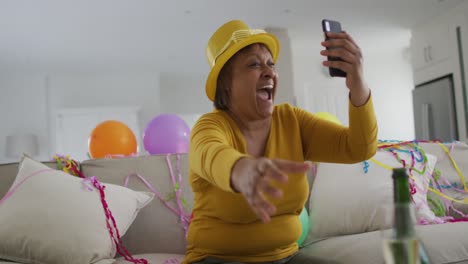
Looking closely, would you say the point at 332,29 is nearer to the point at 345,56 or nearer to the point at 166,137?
the point at 345,56

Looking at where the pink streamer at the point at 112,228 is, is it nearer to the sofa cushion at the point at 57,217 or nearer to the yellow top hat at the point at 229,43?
the sofa cushion at the point at 57,217

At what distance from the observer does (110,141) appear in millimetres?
2547

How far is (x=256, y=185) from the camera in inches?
25.2

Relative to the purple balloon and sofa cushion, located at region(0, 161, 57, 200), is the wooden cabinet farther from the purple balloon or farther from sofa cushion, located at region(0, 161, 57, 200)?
sofa cushion, located at region(0, 161, 57, 200)

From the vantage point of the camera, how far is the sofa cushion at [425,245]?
1.36 m

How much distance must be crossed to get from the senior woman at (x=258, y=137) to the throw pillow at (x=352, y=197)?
45cm

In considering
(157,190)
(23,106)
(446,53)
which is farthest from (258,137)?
(23,106)

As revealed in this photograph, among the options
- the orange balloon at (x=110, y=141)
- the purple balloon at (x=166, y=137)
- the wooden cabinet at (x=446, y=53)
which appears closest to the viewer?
the purple balloon at (x=166, y=137)

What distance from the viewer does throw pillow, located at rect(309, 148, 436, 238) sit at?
1811mm

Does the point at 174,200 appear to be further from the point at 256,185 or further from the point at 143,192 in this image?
the point at 256,185

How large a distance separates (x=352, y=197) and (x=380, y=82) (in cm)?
629

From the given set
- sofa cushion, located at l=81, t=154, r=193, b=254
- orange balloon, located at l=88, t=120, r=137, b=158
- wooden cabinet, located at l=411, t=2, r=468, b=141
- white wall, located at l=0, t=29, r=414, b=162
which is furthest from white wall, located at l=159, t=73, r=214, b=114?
sofa cushion, located at l=81, t=154, r=193, b=254

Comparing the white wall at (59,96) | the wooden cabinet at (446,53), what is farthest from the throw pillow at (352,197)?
the white wall at (59,96)

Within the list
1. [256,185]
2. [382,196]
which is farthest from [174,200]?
[256,185]
